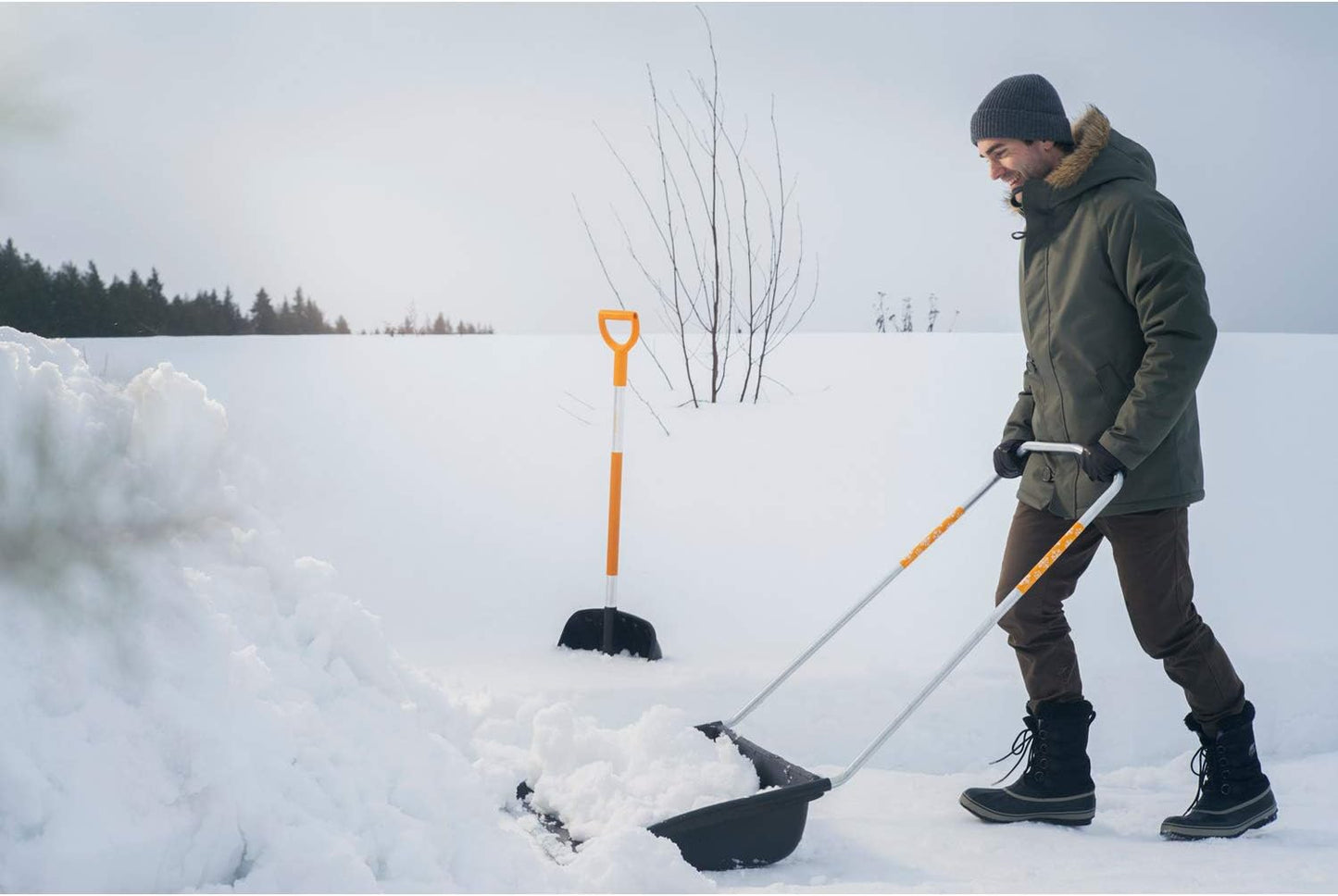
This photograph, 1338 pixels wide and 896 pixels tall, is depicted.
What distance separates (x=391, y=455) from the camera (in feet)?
21.8

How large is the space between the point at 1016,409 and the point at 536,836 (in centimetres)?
170

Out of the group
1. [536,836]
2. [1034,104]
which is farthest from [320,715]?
[1034,104]

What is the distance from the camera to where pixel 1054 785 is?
10.0 feet

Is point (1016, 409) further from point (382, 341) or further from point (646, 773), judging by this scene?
point (382, 341)

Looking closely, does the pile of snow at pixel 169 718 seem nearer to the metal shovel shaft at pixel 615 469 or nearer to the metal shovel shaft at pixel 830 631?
the metal shovel shaft at pixel 830 631

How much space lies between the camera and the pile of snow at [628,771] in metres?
2.57

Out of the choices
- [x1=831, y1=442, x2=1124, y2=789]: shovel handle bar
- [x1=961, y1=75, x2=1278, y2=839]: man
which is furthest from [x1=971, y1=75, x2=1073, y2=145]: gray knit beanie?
[x1=831, y1=442, x2=1124, y2=789]: shovel handle bar

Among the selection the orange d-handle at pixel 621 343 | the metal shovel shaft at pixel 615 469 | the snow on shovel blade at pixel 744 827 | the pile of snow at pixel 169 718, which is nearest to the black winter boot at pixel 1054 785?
the snow on shovel blade at pixel 744 827

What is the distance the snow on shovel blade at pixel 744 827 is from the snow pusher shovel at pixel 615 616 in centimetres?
159

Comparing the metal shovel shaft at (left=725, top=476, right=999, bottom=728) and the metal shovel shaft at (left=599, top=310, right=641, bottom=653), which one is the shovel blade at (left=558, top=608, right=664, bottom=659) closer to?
the metal shovel shaft at (left=599, top=310, right=641, bottom=653)

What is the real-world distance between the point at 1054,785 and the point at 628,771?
1155mm

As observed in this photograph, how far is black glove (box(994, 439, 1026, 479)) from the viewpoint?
308 cm

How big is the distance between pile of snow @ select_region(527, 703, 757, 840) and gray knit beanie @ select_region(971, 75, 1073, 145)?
1.67 m

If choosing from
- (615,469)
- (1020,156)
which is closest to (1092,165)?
(1020,156)
